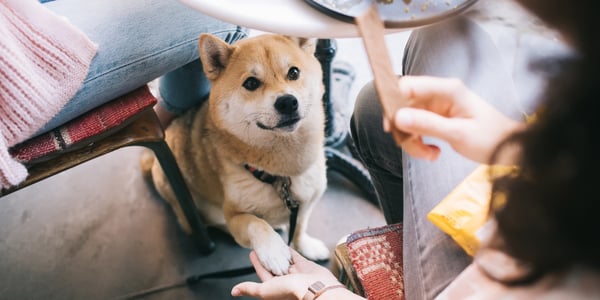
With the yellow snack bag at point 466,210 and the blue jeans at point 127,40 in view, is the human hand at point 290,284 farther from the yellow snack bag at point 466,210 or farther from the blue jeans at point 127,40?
the blue jeans at point 127,40

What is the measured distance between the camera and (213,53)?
102 centimetres

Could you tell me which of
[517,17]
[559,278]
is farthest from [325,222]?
[559,278]

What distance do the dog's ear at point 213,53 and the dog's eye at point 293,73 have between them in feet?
0.52

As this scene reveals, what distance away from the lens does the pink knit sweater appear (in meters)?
0.80

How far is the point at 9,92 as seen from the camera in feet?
2.61

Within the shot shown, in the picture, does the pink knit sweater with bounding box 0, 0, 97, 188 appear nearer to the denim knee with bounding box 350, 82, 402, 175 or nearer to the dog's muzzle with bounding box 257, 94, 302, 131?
the dog's muzzle with bounding box 257, 94, 302, 131

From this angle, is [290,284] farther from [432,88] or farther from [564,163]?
[564,163]

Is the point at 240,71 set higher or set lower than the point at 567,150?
lower

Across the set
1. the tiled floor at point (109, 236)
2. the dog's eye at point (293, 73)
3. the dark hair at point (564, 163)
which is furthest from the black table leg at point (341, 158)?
the dark hair at point (564, 163)

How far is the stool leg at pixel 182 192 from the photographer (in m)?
1.11

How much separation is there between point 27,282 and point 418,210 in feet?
4.54

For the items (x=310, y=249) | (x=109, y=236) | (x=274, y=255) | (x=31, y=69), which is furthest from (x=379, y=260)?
(x=109, y=236)

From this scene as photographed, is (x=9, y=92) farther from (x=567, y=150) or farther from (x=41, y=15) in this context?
(x=567, y=150)

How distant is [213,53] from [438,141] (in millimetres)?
561
